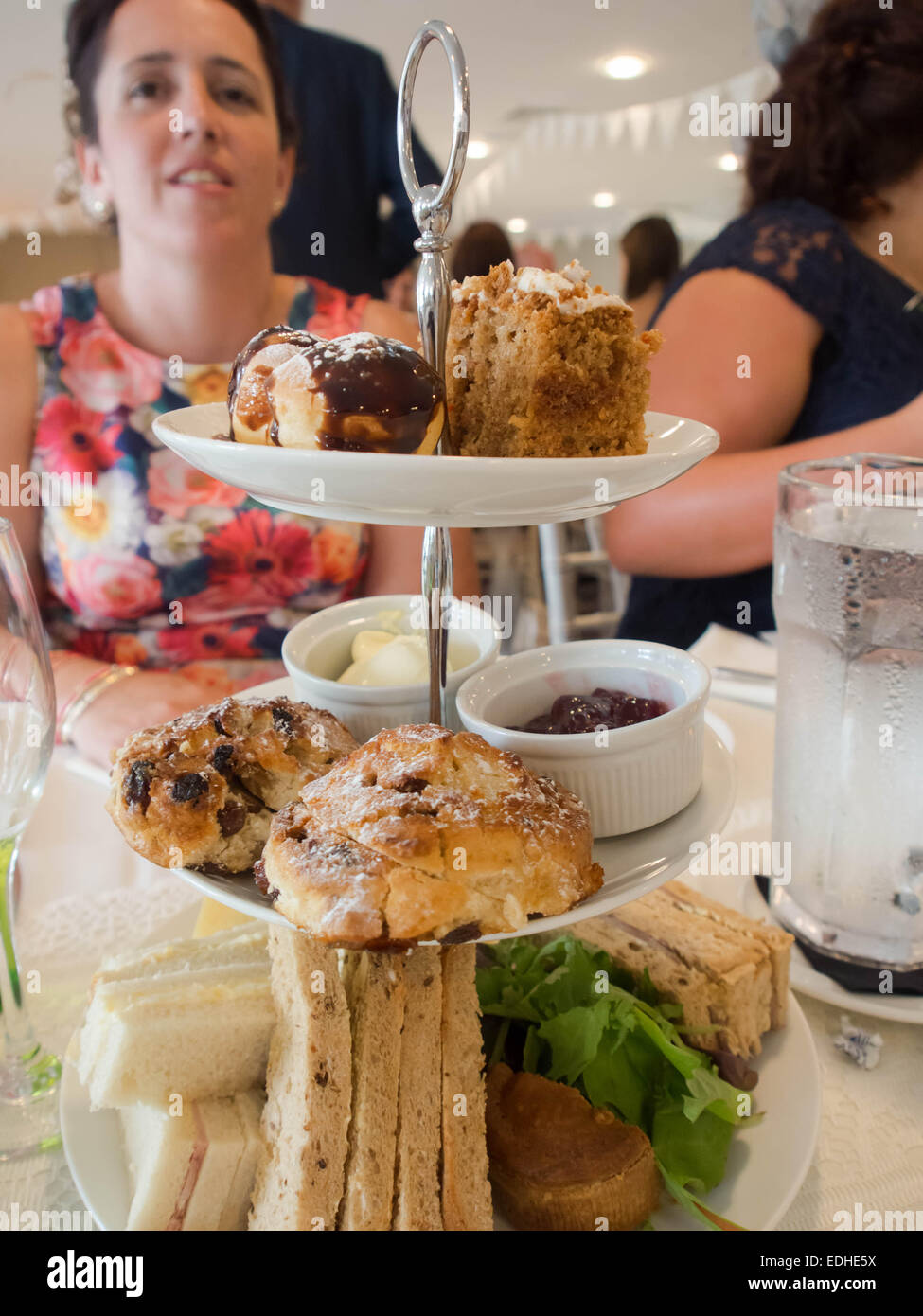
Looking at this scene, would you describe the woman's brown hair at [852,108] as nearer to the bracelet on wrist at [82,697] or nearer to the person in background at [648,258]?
the bracelet on wrist at [82,697]

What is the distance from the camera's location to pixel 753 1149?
61 cm

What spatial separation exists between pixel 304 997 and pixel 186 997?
0.11m

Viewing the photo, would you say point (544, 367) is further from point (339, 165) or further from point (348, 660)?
point (339, 165)

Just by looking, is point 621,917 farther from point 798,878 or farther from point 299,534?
point 299,534

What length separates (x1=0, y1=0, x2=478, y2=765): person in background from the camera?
1.50 metres

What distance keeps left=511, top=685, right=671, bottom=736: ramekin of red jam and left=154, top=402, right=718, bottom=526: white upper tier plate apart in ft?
0.45

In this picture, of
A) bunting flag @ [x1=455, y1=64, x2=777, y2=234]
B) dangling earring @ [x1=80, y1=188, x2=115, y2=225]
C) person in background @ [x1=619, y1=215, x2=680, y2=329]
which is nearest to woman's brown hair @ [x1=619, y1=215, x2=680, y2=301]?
person in background @ [x1=619, y1=215, x2=680, y2=329]

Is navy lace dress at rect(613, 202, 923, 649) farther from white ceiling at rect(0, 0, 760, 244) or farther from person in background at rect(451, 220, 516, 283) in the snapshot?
white ceiling at rect(0, 0, 760, 244)

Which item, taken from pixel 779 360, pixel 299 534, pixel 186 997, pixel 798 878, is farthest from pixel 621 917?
pixel 779 360

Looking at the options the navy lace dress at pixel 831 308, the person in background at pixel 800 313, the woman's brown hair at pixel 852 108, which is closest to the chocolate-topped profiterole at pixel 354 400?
the person in background at pixel 800 313

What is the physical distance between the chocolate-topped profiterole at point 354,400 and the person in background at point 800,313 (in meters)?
1.20

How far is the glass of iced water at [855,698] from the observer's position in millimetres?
751

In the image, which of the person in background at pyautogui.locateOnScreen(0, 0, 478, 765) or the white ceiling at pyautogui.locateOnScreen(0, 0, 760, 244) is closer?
the person in background at pyautogui.locateOnScreen(0, 0, 478, 765)

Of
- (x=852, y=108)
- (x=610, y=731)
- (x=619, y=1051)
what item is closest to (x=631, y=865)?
(x=610, y=731)
